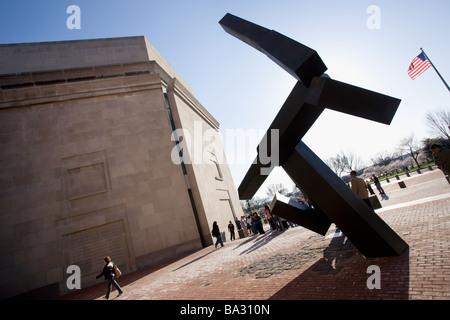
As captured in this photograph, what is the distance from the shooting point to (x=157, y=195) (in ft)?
44.5

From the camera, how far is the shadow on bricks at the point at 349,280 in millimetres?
2969

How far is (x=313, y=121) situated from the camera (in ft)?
14.1

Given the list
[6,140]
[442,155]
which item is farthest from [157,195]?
[442,155]

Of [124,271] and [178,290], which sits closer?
[178,290]

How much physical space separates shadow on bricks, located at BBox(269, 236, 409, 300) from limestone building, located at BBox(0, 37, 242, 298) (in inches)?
407

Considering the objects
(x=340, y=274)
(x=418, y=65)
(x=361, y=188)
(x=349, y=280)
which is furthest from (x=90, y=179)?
(x=418, y=65)

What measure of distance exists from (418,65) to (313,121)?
18.3m

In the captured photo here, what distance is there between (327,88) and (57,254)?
15.4m

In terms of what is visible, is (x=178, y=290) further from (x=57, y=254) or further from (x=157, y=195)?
(x=57, y=254)

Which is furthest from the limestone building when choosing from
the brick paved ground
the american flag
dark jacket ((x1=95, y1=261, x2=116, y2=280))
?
the american flag

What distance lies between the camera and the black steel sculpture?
3.52 m

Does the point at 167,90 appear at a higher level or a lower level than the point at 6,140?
higher

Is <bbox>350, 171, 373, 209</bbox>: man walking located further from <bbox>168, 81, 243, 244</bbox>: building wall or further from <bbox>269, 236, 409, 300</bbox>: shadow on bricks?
<bbox>168, 81, 243, 244</bbox>: building wall

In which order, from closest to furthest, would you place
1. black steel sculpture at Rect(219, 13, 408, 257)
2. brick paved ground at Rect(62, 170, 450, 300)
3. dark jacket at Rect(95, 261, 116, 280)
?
Answer: brick paved ground at Rect(62, 170, 450, 300) → black steel sculpture at Rect(219, 13, 408, 257) → dark jacket at Rect(95, 261, 116, 280)
